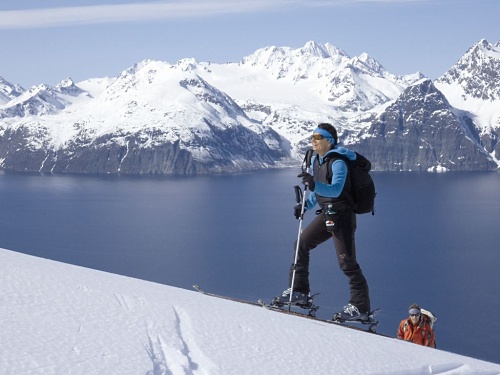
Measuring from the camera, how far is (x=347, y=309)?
1047cm

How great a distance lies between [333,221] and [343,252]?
520 millimetres

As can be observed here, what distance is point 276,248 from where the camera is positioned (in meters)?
104

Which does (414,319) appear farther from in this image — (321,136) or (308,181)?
(321,136)

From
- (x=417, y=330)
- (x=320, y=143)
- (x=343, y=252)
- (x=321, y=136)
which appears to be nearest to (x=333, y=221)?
(x=343, y=252)

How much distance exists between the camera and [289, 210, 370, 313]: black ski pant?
10219 millimetres

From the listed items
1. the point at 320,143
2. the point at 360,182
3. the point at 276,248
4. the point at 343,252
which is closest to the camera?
the point at 360,182

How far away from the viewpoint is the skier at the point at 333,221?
990cm

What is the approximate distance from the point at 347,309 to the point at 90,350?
5.42 metres

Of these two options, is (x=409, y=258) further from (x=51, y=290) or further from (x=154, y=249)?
(x=51, y=290)

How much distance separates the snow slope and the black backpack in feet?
8.12


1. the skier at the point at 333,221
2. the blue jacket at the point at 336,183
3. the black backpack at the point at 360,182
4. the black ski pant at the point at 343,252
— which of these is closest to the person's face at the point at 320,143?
the skier at the point at 333,221

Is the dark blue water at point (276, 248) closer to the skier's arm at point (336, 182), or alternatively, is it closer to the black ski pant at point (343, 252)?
the black ski pant at point (343, 252)

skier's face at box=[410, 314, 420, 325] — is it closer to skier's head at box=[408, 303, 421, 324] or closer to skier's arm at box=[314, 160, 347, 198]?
skier's head at box=[408, 303, 421, 324]

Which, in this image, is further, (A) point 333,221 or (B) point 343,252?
(B) point 343,252
